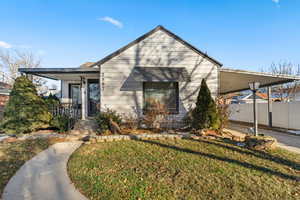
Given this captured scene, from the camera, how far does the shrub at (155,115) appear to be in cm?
666

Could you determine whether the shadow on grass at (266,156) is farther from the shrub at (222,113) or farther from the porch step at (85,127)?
the porch step at (85,127)

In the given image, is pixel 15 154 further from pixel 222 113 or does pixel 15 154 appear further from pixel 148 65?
pixel 222 113

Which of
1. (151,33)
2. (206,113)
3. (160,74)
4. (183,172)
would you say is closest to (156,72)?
(160,74)

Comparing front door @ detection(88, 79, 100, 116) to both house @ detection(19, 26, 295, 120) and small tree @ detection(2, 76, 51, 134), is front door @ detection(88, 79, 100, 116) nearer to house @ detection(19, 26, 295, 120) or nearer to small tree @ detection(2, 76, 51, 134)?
house @ detection(19, 26, 295, 120)

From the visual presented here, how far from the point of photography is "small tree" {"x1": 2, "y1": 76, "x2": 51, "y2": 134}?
6.06 meters

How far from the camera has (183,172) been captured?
3.27m

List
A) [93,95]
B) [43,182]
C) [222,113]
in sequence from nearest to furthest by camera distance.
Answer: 1. [43,182]
2. [222,113]
3. [93,95]

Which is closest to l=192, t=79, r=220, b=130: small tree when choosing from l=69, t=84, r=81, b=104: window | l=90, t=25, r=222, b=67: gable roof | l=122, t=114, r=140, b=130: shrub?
l=90, t=25, r=222, b=67: gable roof

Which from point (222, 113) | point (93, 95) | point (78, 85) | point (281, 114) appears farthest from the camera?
point (78, 85)

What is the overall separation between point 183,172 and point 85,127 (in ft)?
18.7

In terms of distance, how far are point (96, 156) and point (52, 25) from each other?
10.9 metres

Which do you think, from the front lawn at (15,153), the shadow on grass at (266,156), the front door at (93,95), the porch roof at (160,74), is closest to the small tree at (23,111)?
the front lawn at (15,153)

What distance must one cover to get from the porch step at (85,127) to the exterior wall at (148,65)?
1.13 m

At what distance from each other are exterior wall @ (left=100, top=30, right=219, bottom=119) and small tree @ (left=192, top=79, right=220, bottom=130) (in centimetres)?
123
